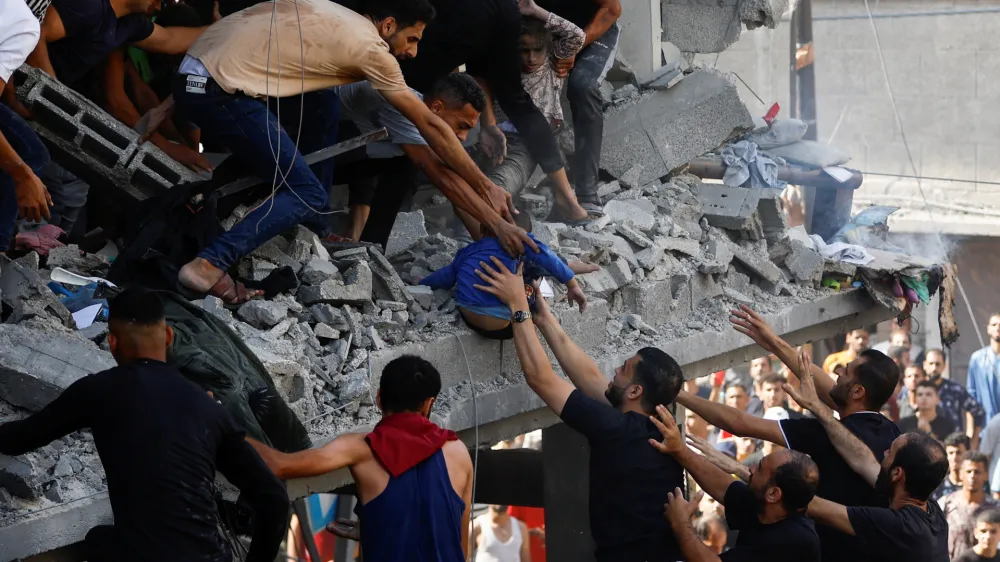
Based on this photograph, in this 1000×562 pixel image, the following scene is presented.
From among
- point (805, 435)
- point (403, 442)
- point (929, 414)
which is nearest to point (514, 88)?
point (805, 435)

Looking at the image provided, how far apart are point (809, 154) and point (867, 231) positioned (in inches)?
33.3

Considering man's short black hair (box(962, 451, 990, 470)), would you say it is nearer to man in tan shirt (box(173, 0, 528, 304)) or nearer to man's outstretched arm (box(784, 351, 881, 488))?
man's outstretched arm (box(784, 351, 881, 488))

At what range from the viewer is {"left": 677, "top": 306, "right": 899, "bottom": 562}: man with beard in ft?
19.4

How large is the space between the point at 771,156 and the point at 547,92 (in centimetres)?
285

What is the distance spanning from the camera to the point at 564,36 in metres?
8.03

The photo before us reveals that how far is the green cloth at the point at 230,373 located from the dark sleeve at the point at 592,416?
3.55 feet

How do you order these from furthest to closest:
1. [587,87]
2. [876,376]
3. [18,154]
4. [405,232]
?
[587,87] < [405,232] < [876,376] < [18,154]

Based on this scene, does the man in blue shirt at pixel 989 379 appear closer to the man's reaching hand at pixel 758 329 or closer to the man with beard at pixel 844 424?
the man's reaching hand at pixel 758 329

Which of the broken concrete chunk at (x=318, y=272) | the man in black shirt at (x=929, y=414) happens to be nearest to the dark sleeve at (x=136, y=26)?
the broken concrete chunk at (x=318, y=272)

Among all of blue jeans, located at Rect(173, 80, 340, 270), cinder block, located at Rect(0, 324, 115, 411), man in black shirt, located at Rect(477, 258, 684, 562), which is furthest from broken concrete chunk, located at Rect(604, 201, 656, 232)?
cinder block, located at Rect(0, 324, 115, 411)

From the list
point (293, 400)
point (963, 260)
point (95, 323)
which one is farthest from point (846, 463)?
point (963, 260)

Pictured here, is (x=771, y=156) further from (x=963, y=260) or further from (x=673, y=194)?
(x=963, y=260)

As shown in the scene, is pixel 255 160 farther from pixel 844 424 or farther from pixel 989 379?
pixel 989 379

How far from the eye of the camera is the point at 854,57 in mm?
17891
